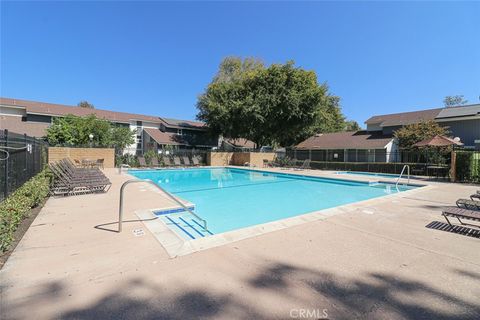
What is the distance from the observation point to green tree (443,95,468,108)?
1929 inches

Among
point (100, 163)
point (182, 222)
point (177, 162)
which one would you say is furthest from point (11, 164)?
point (177, 162)

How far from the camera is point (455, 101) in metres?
49.7

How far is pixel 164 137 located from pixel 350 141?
21842 millimetres

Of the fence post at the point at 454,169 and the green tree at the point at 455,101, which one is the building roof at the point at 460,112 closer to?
the fence post at the point at 454,169

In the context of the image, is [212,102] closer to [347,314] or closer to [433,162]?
[433,162]

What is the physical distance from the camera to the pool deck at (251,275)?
7.45 feet

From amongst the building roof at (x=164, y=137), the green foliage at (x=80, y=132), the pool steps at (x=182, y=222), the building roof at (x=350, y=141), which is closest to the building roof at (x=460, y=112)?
the building roof at (x=350, y=141)

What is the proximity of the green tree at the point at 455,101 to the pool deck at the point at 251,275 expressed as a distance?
199ft

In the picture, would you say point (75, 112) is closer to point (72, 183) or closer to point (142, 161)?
point (142, 161)

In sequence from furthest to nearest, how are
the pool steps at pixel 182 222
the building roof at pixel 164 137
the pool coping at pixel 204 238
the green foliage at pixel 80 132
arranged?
the building roof at pixel 164 137
the green foliage at pixel 80 132
the pool steps at pixel 182 222
the pool coping at pixel 204 238

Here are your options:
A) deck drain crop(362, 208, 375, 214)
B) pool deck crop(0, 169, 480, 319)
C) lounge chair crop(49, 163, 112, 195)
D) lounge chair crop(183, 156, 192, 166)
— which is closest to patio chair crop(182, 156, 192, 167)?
lounge chair crop(183, 156, 192, 166)

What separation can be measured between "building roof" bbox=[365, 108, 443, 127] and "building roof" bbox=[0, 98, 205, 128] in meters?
23.1

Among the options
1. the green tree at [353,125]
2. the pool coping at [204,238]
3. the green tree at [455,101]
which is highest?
the green tree at [455,101]

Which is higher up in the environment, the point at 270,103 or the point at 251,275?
the point at 270,103
